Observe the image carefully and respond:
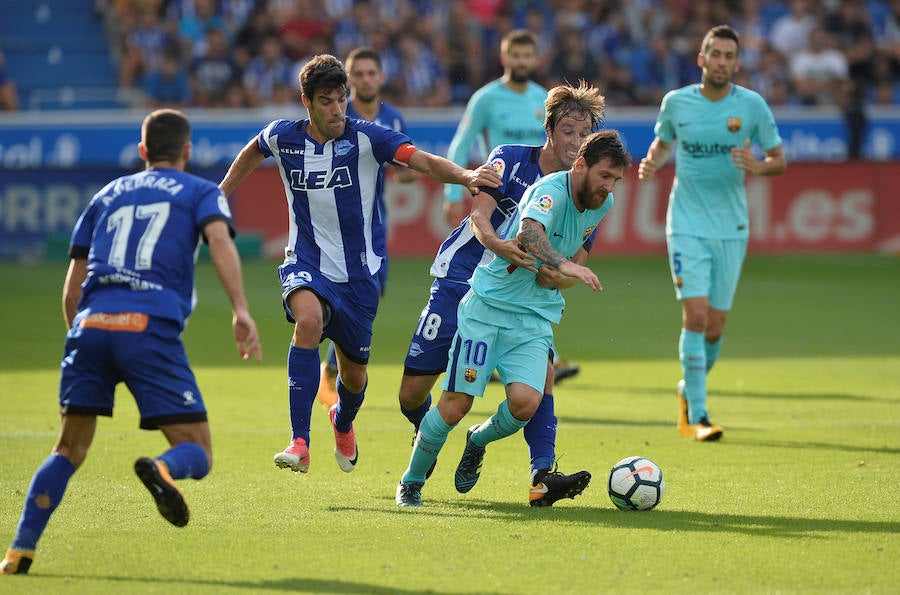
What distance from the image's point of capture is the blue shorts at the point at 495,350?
267 inches

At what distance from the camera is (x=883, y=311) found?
1650 cm

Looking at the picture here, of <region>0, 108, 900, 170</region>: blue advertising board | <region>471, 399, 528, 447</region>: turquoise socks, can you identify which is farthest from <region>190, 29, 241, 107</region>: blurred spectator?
<region>471, 399, 528, 447</region>: turquoise socks

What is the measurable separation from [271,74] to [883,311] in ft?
37.9

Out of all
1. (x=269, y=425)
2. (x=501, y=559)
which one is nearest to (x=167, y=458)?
(x=501, y=559)

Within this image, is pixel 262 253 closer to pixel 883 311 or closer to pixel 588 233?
pixel 883 311

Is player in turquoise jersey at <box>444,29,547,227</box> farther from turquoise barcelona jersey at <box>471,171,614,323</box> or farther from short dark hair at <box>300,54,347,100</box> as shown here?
turquoise barcelona jersey at <box>471,171,614,323</box>

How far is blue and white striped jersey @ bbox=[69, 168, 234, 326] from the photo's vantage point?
570 centimetres

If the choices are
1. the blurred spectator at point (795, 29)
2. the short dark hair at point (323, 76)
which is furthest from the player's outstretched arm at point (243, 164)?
the blurred spectator at point (795, 29)

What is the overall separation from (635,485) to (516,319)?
100 cm

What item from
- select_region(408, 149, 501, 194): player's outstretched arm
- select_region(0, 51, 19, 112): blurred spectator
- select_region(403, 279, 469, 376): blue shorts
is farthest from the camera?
select_region(0, 51, 19, 112): blurred spectator

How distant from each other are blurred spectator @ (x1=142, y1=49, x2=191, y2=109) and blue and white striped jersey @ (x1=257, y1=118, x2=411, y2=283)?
15947 millimetres

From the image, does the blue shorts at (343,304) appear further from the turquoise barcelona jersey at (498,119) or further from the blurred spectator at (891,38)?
the blurred spectator at (891,38)

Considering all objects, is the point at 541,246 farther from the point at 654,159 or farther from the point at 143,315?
the point at 654,159

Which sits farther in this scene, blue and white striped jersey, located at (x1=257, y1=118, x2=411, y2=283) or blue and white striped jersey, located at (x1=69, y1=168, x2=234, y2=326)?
blue and white striped jersey, located at (x1=257, y1=118, x2=411, y2=283)
